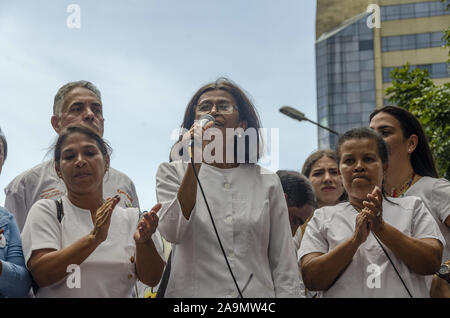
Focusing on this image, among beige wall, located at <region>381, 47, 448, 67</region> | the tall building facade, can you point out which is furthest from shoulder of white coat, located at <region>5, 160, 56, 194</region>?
beige wall, located at <region>381, 47, 448, 67</region>

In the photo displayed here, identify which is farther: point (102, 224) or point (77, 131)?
point (77, 131)

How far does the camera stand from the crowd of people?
2.96 metres

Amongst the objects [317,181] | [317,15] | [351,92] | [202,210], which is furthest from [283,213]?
[351,92]

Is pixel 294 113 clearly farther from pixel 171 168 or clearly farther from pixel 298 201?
pixel 171 168

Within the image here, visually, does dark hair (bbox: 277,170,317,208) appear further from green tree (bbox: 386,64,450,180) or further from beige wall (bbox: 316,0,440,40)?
green tree (bbox: 386,64,450,180)

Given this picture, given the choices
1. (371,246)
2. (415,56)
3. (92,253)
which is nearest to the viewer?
(92,253)

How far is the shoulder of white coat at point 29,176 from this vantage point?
13.1 feet

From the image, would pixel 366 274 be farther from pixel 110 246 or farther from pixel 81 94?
pixel 81 94

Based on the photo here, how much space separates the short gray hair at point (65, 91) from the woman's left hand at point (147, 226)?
5.21 ft

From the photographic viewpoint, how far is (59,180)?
3.96 metres

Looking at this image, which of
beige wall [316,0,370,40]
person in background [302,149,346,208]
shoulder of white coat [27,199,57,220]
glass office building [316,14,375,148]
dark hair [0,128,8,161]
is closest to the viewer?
shoulder of white coat [27,199,57,220]

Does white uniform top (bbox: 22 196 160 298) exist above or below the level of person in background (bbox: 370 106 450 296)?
below

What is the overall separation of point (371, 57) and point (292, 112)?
33.8m

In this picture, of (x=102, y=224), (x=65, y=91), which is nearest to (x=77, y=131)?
(x=102, y=224)
